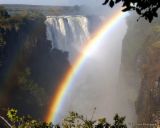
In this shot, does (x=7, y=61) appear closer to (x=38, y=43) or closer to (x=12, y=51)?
(x=12, y=51)

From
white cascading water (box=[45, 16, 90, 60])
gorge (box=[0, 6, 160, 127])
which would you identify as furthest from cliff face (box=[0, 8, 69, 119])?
white cascading water (box=[45, 16, 90, 60])

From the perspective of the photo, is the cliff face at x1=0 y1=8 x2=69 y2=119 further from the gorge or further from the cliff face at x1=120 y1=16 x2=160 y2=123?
the cliff face at x1=120 y1=16 x2=160 y2=123

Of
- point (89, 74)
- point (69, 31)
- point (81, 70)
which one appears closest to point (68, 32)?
point (69, 31)

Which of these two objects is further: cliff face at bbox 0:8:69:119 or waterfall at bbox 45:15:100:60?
waterfall at bbox 45:15:100:60

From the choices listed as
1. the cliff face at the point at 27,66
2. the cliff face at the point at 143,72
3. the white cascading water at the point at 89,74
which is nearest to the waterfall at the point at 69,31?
the white cascading water at the point at 89,74

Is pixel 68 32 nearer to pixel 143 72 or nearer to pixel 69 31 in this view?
pixel 69 31

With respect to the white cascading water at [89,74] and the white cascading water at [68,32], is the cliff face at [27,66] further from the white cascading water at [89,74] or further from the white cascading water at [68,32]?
the white cascading water at [89,74]

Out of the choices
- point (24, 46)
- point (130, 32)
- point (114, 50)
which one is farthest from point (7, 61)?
point (114, 50)
